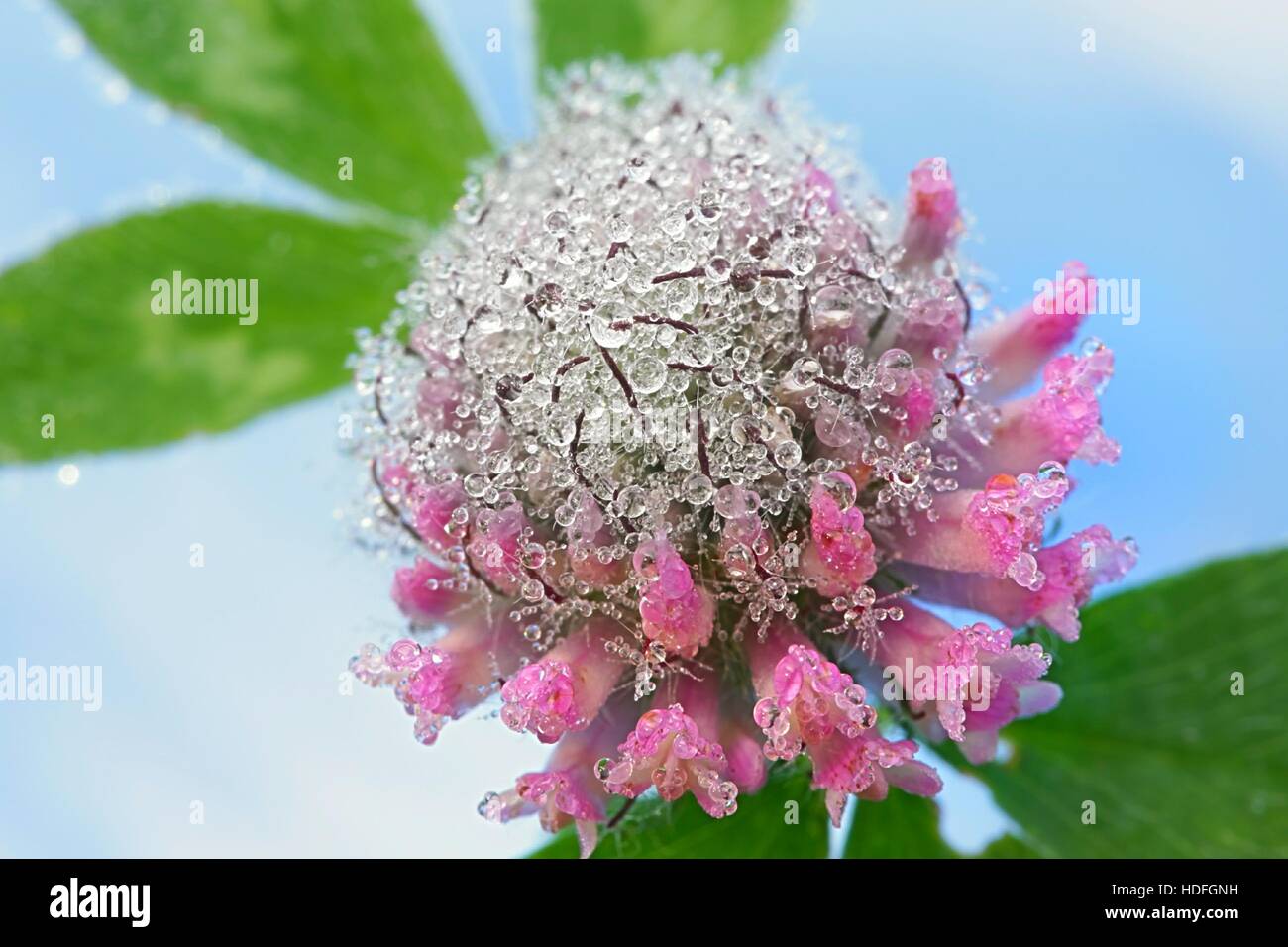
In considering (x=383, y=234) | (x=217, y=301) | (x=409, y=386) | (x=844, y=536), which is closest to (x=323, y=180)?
(x=383, y=234)

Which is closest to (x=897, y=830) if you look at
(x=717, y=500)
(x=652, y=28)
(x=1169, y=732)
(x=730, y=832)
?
(x=730, y=832)

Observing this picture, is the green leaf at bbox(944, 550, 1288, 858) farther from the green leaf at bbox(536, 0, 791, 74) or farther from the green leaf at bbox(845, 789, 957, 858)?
the green leaf at bbox(536, 0, 791, 74)

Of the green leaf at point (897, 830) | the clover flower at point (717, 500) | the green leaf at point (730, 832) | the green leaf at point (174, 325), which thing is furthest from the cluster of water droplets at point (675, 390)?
the green leaf at point (174, 325)

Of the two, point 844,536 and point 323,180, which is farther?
point 323,180

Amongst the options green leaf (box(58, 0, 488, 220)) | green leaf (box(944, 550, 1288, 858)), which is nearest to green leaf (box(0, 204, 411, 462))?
green leaf (box(58, 0, 488, 220))

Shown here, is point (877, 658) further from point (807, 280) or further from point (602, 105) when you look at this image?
point (602, 105)

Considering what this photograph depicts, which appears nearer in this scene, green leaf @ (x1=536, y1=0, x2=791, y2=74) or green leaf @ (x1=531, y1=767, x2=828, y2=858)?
green leaf @ (x1=531, y1=767, x2=828, y2=858)
